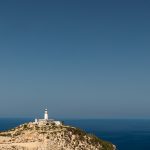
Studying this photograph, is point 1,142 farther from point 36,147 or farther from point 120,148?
point 120,148

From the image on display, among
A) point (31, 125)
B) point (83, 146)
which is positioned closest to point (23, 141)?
point (31, 125)

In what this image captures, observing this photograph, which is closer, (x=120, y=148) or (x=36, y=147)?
(x=36, y=147)

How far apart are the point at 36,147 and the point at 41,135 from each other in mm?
4865

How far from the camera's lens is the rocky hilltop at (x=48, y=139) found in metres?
71.5

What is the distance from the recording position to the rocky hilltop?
7150cm

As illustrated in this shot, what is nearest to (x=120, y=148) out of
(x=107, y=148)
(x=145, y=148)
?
(x=145, y=148)

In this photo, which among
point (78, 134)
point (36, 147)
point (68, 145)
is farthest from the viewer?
point (78, 134)

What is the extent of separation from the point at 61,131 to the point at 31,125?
27.1 feet

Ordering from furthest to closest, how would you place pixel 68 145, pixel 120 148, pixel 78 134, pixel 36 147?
pixel 120 148 → pixel 78 134 → pixel 68 145 → pixel 36 147

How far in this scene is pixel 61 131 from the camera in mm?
78812

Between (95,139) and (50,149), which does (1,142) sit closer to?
(50,149)

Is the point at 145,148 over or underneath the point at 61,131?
underneath

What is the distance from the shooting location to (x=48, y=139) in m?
74.2

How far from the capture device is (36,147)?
2795 inches
